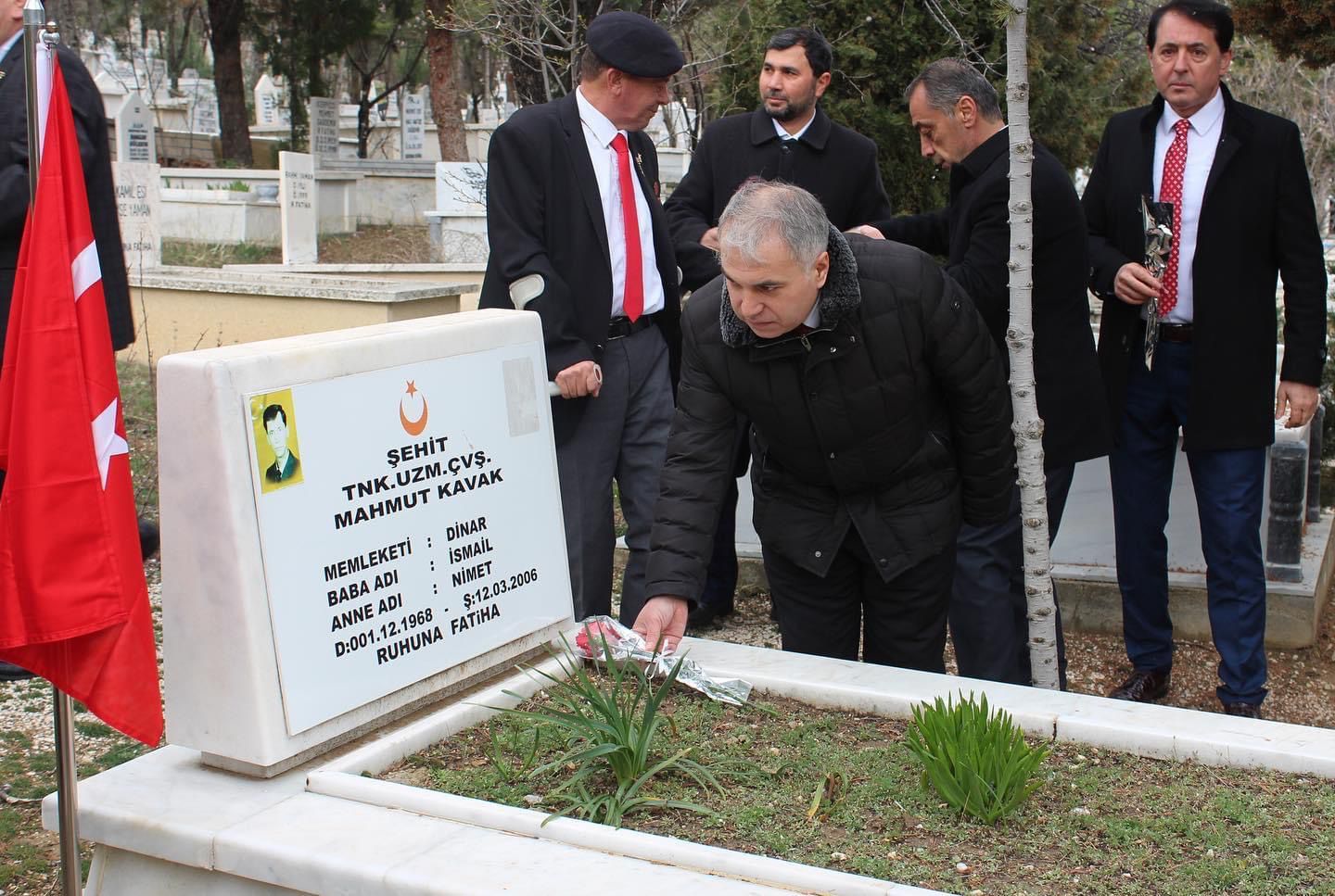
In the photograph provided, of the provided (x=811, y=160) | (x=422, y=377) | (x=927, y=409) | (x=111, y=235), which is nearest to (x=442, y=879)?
(x=422, y=377)

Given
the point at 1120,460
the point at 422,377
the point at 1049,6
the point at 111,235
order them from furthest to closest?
the point at 1049,6 < the point at 1120,460 < the point at 111,235 < the point at 422,377

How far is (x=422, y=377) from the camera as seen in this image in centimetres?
305

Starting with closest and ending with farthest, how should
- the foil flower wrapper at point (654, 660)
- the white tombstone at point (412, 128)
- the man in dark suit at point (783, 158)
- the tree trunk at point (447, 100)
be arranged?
the foil flower wrapper at point (654, 660), the man in dark suit at point (783, 158), the tree trunk at point (447, 100), the white tombstone at point (412, 128)

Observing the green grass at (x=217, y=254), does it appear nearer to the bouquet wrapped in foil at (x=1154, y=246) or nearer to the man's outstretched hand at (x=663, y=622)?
the bouquet wrapped in foil at (x=1154, y=246)

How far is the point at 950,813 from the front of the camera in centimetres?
259

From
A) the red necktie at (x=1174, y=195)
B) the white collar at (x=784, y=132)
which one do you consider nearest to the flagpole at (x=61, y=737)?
the white collar at (x=784, y=132)

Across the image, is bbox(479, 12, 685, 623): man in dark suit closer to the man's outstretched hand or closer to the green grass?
the man's outstretched hand

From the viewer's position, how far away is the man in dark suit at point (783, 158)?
482cm

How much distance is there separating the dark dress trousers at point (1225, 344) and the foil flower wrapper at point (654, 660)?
1.77 metres

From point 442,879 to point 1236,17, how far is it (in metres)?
4.29

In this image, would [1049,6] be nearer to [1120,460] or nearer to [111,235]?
[1120,460]

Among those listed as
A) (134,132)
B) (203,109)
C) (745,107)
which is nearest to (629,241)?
(745,107)

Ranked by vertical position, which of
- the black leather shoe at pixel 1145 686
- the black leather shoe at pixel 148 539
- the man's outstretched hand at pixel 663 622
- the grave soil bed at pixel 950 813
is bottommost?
the black leather shoe at pixel 1145 686

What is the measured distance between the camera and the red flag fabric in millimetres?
2664
